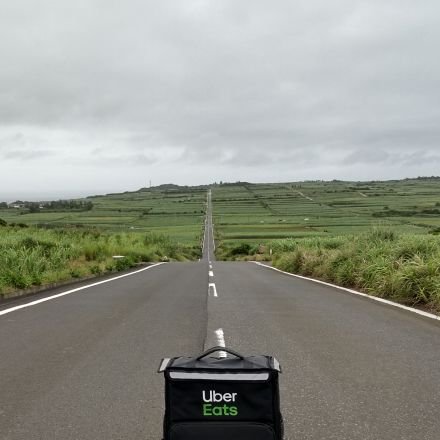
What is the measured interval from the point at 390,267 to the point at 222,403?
34.8 ft

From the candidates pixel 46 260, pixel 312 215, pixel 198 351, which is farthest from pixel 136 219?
pixel 198 351

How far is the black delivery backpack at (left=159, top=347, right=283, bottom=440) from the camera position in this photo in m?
2.89

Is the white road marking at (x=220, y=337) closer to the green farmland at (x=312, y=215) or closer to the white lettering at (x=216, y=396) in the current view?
the white lettering at (x=216, y=396)

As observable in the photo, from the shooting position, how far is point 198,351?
6590 mm

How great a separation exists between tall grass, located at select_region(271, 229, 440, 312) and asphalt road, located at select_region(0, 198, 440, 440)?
0.85 metres

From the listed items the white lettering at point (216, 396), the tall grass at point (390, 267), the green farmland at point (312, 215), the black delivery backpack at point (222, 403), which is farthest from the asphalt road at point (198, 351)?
the green farmland at point (312, 215)

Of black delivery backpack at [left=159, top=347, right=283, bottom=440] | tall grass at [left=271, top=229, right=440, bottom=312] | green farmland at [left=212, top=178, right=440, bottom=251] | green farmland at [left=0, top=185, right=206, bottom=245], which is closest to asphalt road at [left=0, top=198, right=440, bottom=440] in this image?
tall grass at [left=271, top=229, right=440, bottom=312]

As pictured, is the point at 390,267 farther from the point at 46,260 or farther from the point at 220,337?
the point at 46,260

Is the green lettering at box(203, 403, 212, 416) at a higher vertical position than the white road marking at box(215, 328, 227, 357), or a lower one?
higher

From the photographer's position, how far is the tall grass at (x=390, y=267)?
10.7 meters

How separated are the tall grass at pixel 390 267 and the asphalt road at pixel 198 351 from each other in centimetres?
85

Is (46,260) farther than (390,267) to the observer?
Yes

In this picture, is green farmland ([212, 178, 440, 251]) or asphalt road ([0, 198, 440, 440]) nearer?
asphalt road ([0, 198, 440, 440])

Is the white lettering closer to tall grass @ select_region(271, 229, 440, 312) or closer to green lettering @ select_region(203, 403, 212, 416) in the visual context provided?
green lettering @ select_region(203, 403, 212, 416)
